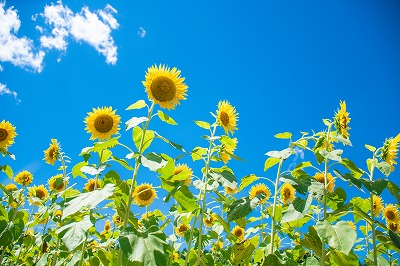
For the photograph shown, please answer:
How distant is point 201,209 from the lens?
3.51m

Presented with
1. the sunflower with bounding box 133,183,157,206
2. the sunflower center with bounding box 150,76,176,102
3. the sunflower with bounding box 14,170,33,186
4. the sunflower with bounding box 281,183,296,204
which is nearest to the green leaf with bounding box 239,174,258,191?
the sunflower center with bounding box 150,76,176,102

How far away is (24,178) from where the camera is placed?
21.9 ft

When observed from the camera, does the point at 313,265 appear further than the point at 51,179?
No

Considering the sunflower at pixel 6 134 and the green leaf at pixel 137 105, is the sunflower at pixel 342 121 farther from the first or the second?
the sunflower at pixel 6 134

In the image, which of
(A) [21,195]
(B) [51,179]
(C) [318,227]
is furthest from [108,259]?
(B) [51,179]

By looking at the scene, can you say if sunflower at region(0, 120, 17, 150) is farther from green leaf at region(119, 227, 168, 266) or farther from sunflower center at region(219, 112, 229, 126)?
green leaf at region(119, 227, 168, 266)

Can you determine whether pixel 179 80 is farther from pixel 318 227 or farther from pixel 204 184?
pixel 318 227

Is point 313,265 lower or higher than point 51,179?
lower

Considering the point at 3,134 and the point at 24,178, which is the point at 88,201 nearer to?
the point at 3,134

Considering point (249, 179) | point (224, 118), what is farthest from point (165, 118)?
point (224, 118)

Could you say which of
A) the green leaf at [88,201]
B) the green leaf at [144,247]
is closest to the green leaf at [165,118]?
the green leaf at [88,201]

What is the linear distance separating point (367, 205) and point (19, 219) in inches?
160

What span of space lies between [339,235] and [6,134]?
5.01m

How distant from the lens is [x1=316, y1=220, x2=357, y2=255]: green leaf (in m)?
2.54
